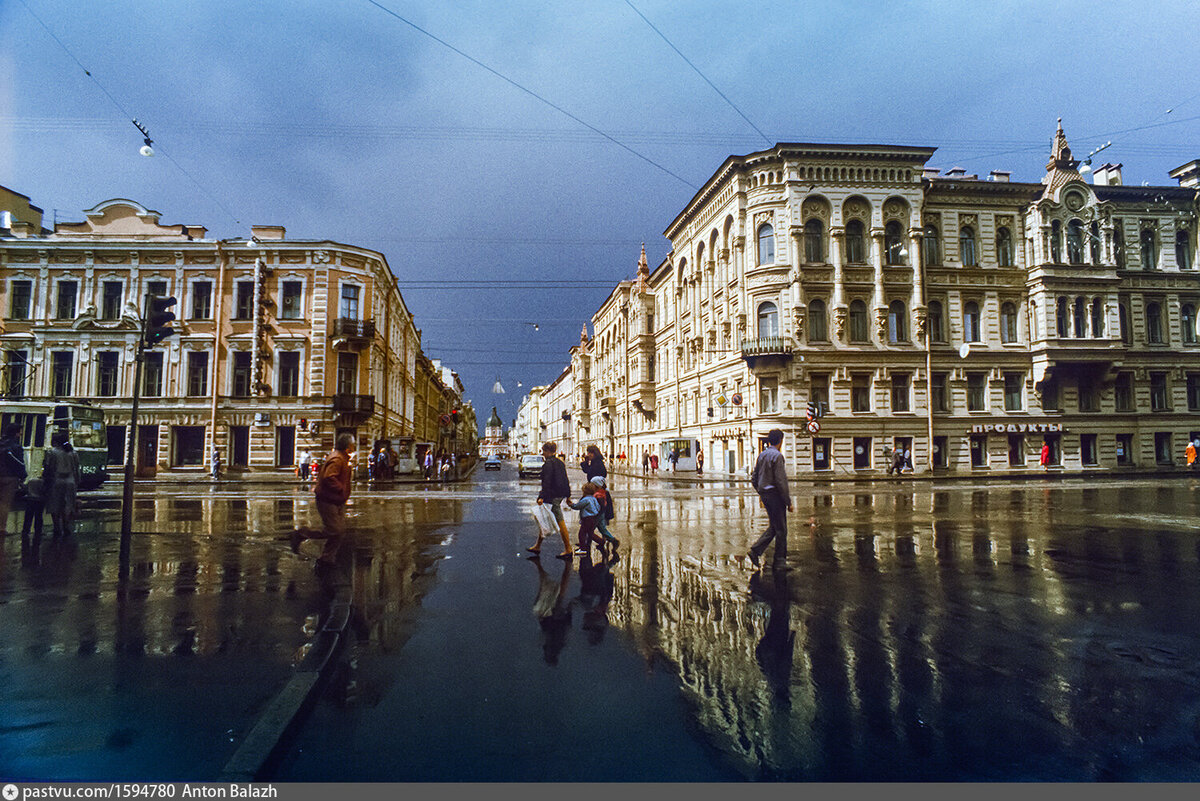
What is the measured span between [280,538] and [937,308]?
38.8 metres

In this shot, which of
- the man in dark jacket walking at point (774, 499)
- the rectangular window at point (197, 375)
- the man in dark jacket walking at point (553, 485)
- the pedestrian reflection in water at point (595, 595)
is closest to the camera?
the pedestrian reflection in water at point (595, 595)

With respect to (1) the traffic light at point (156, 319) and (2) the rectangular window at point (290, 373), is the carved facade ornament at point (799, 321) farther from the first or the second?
(1) the traffic light at point (156, 319)

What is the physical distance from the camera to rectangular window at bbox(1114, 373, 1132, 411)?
127 ft

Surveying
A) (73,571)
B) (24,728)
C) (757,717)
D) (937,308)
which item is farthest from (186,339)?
(937,308)

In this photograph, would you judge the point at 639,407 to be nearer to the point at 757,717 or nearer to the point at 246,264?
the point at 246,264

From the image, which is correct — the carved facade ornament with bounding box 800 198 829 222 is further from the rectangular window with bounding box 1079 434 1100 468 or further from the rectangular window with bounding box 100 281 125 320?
the rectangular window with bounding box 100 281 125 320

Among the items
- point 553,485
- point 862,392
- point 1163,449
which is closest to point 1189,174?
point 1163,449

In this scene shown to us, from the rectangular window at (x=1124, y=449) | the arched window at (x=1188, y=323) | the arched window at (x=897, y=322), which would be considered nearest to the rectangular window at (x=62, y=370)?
the arched window at (x=897, y=322)

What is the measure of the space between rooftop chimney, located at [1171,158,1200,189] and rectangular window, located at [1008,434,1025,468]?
20.2 m

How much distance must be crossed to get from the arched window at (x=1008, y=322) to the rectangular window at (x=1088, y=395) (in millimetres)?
5152

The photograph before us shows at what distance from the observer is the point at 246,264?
36781 mm

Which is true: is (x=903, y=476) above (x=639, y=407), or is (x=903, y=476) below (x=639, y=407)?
below

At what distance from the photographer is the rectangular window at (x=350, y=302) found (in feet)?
124

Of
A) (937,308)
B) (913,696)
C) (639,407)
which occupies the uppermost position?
(937,308)
